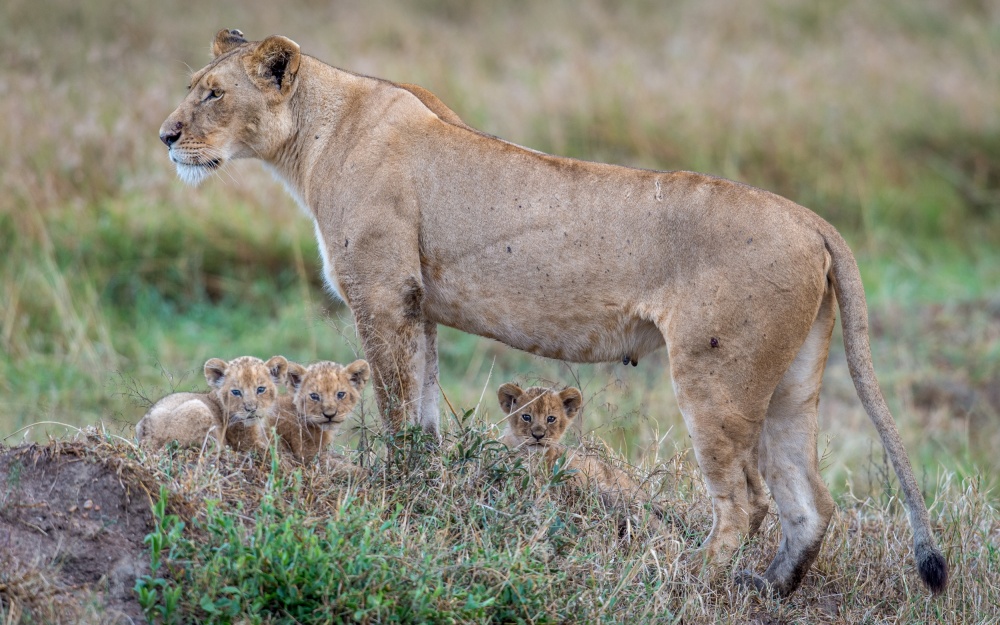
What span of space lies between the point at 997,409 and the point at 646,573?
5.10 m

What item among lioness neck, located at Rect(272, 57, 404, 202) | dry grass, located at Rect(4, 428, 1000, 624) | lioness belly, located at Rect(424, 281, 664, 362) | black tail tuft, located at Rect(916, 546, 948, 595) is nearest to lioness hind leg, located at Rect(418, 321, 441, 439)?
dry grass, located at Rect(4, 428, 1000, 624)

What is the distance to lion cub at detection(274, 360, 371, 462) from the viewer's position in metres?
4.84

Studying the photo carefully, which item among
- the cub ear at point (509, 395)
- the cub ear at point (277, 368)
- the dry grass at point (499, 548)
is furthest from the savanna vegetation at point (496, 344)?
the cub ear at point (277, 368)

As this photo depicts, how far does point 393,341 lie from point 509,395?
78 cm

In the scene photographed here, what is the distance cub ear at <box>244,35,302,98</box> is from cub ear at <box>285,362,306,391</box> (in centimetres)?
113

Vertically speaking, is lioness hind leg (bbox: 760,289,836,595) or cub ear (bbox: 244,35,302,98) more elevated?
cub ear (bbox: 244,35,302,98)

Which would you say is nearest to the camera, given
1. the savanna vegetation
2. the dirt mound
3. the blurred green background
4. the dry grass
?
the dirt mound

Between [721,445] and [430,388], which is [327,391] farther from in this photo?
[721,445]

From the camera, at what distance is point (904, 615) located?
15.0 ft

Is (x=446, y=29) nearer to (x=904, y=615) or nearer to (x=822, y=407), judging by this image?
(x=822, y=407)

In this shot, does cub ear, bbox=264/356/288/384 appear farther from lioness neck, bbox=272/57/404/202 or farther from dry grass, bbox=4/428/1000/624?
lioness neck, bbox=272/57/404/202

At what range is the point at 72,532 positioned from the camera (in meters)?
3.95

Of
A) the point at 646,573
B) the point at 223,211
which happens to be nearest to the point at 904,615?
the point at 646,573

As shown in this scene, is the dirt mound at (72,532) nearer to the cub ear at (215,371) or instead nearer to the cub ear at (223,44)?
the cub ear at (215,371)
